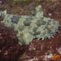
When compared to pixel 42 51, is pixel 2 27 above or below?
above

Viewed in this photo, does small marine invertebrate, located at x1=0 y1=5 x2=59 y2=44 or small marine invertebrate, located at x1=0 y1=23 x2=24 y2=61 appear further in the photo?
small marine invertebrate, located at x1=0 y1=5 x2=59 y2=44

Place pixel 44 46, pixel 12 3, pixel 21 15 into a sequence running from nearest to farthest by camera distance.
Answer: pixel 44 46, pixel 21 15, pixel 12 3

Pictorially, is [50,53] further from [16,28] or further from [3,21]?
[3,21]

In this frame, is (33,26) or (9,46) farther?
(33,26)

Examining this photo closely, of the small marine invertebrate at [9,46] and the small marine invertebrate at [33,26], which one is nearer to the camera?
the small marine invertebrate at [9,46]

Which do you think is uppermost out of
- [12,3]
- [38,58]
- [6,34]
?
[12,3]

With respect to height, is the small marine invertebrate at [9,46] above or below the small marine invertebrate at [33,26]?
below

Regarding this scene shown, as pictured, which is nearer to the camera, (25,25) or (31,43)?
(31,43)

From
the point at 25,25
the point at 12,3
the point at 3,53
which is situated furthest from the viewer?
the point at 12,3

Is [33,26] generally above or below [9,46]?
above

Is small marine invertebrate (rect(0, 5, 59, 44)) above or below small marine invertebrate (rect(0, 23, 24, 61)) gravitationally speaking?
above

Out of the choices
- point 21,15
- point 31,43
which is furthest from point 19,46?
point 21,15
